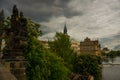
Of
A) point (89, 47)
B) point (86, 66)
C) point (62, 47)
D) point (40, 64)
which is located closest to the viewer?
point (40, 64)

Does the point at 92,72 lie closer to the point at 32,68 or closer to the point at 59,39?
the point at 59,39

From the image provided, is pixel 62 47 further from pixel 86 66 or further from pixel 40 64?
pixel 40 64

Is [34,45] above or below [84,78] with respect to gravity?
above

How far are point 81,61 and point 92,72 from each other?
3402mm

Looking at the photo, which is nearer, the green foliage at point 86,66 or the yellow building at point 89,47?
the green foliage at point 86,66

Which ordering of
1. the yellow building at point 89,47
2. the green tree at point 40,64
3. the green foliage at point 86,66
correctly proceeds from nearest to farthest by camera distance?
1. the green tree at point 40,64
2. the green foliage at point 86,66
3. the yellow building at point 89,47

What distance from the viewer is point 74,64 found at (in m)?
57.5

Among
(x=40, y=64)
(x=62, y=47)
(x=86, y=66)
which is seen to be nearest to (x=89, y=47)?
(x=86, y=66)

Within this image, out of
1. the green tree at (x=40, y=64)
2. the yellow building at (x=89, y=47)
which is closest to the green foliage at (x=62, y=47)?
the green tree at (x=40, y=64)

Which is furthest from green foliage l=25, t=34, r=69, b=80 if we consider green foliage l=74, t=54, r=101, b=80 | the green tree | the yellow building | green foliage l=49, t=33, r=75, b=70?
the yellow building

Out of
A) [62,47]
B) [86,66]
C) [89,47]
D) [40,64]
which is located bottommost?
[86,66]

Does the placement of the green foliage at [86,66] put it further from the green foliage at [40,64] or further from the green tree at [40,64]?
the green foliage at [40,64]

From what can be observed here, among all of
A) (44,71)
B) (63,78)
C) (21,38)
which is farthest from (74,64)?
(21,38)

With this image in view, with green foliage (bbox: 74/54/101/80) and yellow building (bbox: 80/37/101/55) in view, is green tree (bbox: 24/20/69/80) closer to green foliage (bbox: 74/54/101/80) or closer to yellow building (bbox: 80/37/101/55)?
green foliage (bbox: 74/54/101/80)
